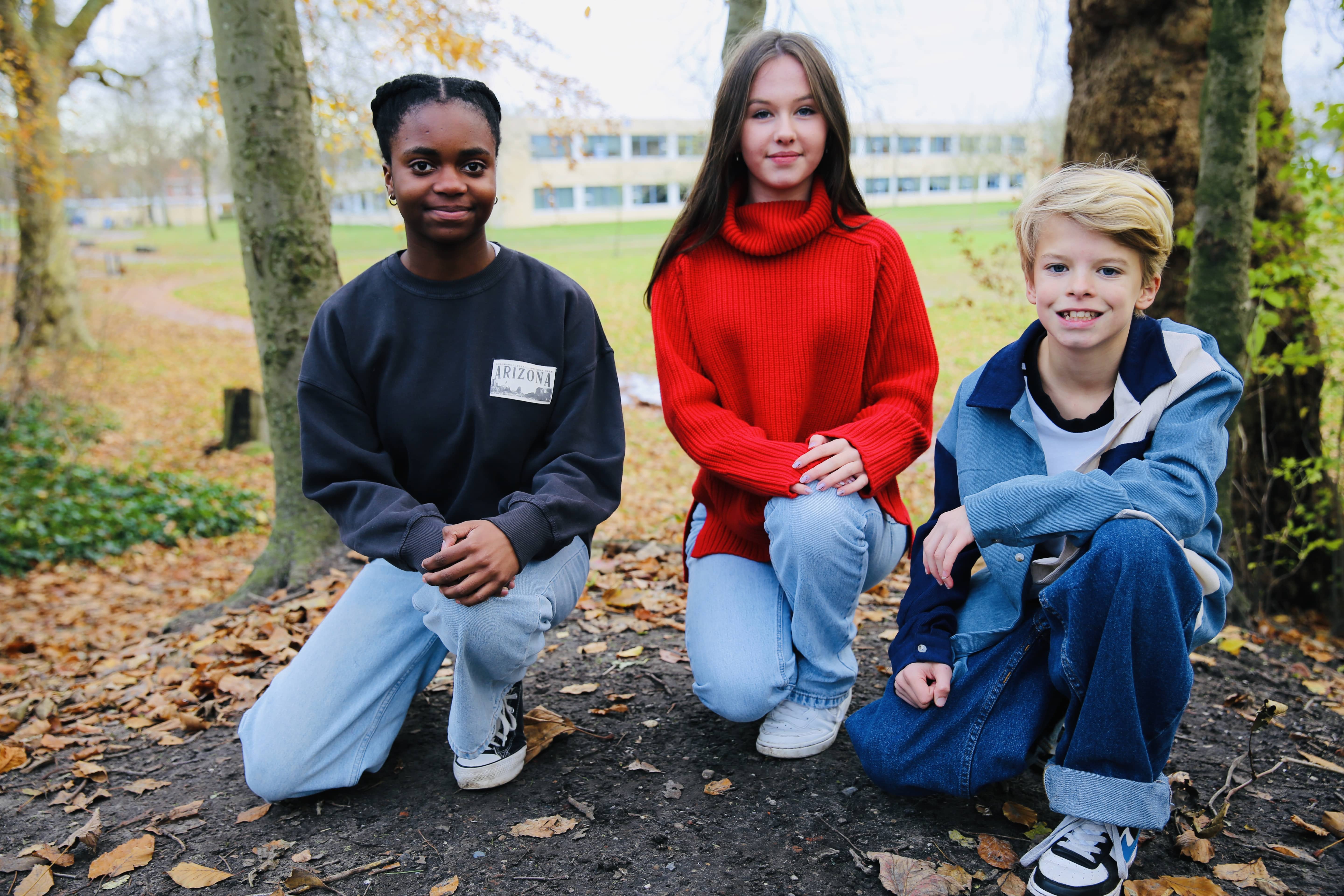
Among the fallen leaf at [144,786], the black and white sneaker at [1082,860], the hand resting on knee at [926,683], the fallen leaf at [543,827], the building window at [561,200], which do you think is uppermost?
the building window at [561,200]

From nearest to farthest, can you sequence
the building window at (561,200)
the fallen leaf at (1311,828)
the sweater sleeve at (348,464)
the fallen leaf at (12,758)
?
1. the fallen leaf at (1311,828)
2. the sweater sleeve at (348,464)
3. the fallen leaf at (12,758)
4. the building window at (561,200)

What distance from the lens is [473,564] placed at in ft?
7.01

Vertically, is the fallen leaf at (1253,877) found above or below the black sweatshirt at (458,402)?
below

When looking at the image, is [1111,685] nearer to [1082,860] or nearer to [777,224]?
[1082,860]

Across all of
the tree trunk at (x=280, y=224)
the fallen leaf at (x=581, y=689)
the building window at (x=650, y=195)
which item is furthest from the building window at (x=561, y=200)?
the fallen leaf at (x=581, y=689)

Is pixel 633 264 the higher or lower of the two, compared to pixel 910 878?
higher

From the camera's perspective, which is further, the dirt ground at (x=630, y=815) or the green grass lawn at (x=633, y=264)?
the green grass lawn at (x=633, y=264)

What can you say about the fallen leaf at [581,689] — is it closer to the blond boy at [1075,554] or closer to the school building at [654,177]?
the blond boy at [1075,554]

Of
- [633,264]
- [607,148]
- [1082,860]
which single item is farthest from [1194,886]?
[607,148]

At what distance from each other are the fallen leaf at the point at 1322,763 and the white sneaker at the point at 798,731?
4.30 feet

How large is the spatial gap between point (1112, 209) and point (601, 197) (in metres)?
58.6

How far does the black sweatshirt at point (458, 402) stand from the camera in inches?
94.2

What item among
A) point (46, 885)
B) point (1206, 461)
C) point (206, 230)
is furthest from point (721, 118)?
point (206, 230)

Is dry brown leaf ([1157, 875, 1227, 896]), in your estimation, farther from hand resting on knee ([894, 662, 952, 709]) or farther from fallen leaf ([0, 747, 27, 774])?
fallen leaf ([0, 747, 27, 774])
